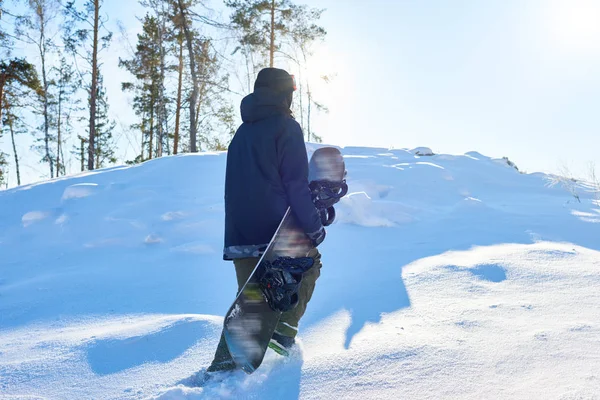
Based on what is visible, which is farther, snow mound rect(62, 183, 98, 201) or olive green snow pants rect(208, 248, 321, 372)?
snow mound rect(62, 183, 98, 201)

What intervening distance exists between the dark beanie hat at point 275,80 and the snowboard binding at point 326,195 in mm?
646

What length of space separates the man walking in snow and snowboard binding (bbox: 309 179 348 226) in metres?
0.26

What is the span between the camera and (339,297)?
3.72 m

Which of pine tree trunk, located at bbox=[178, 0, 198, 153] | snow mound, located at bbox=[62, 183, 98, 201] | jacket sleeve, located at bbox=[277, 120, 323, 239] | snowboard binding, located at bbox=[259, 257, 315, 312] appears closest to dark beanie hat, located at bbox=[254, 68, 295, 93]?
jacket sleeve, located at bbox=[277, 120, 323, 239]

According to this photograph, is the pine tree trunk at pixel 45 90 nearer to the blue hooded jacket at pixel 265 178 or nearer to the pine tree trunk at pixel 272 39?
the pine tree trunk at pixel 272 39

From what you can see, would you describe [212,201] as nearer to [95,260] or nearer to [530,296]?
[95,260]

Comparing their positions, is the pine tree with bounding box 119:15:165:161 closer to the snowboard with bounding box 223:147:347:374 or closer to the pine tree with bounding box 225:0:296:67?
the pine tree with bounding box 225:0:296:67

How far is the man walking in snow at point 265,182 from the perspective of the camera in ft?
7.53

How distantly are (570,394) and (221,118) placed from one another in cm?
2015

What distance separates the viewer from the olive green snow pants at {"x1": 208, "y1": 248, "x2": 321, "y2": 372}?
7.41ft

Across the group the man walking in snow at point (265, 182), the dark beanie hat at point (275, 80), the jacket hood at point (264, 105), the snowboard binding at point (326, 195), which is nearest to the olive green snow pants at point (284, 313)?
the man walking in snow at point (265, 182)

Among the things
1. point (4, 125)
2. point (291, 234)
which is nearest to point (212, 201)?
point (291, 234)

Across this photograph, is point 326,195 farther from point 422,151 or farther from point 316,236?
point 422,151

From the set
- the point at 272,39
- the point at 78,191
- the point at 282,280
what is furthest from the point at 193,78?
the point at 282,280
